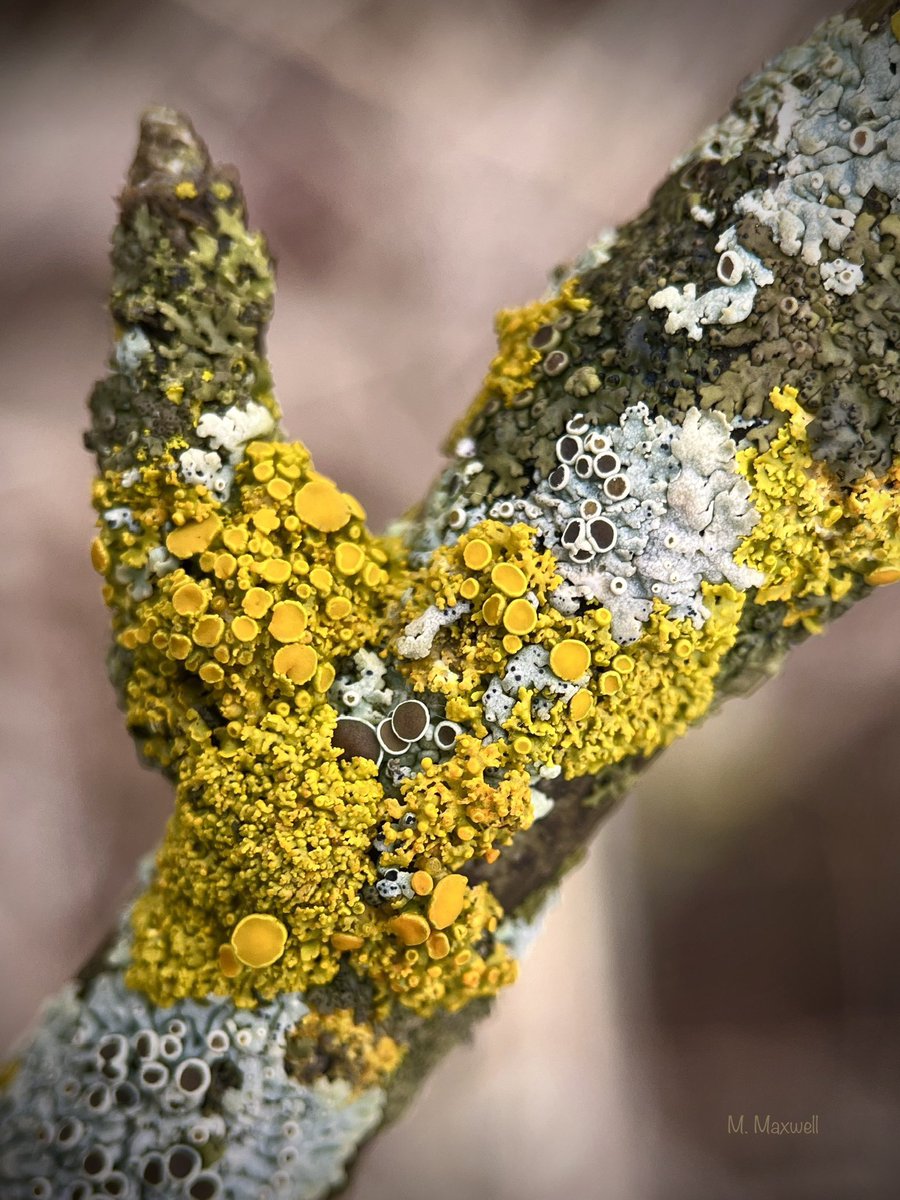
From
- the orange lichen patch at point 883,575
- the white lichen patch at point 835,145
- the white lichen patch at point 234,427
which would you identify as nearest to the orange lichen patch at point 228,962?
the white lichen patch at point 234,427

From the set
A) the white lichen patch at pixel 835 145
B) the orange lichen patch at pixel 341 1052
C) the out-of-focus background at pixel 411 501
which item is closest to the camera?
the white lichen patch at pixel 835 145

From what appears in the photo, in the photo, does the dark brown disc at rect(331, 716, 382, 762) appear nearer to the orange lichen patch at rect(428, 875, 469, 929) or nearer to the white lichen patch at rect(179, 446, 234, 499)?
the orange lichen patch at rect(428, 875, 469, 929)

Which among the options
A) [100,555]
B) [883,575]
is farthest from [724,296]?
[100,555]

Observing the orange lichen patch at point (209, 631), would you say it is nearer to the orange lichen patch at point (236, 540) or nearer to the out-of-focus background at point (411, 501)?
the orange lichen patch at point (236, 540)

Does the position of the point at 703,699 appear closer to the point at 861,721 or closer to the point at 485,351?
the point at 861,721

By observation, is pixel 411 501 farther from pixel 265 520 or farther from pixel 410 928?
pixel 410 928

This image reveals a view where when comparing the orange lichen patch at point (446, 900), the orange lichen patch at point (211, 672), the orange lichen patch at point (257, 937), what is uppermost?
the orange lichen patch at point (211, 672)
